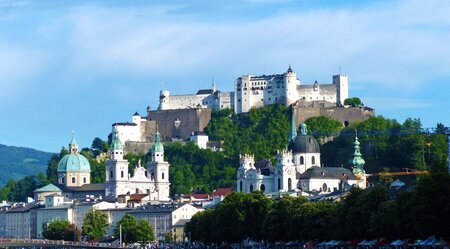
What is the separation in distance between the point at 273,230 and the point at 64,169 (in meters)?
71.7

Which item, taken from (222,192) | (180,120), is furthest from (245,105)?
(222,192)

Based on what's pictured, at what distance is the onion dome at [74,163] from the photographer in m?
155

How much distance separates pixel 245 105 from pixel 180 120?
24.8 ft

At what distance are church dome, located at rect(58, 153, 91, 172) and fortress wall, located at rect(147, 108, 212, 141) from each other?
11348mm

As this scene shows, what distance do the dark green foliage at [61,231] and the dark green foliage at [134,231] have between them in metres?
7.52

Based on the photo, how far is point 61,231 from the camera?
434 ft

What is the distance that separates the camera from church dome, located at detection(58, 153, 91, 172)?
155 meters

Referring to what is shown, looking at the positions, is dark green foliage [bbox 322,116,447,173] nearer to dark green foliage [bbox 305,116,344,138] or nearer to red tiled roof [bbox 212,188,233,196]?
dark green foliage [bbox 305,116,344,138]

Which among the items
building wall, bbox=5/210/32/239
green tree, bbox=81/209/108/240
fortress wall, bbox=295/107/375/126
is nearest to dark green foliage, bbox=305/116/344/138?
fortress wall, bbox=295/107/375/126

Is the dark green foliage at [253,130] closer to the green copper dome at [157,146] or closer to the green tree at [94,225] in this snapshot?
the green copper dome at [157,146]

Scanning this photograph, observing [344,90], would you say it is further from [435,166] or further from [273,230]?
[435,166]

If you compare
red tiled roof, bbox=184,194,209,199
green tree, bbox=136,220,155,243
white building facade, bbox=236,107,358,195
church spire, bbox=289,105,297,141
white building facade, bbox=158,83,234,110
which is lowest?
green tree, bbox=136,220,155,243

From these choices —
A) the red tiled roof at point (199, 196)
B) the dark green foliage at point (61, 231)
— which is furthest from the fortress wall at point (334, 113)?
the dark green foliage at point (61, 231)

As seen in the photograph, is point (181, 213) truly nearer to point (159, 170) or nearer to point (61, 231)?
point (61, 231)
